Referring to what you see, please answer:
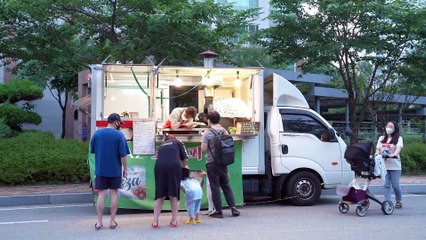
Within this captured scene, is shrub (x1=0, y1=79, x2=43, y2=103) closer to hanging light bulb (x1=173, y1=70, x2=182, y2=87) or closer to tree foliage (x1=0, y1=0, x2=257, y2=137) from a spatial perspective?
tree foliage (x1=0, y1=0, x2=257, y2=137)

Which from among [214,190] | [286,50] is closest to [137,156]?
[214,190]

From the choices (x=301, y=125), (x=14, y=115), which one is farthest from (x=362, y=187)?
(x=14, y=115)

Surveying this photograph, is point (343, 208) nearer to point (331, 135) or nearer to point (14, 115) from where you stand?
point (331, 135)

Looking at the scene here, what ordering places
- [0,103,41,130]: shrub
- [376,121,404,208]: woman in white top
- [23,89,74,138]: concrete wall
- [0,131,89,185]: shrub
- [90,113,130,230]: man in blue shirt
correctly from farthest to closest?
[23,89,74,138]: concrete wall → [0,103,41,130]: shrub → [0,131,89,185]: shrub → [376,121,404,208]: woman in white top → [90,113,130,230]: man in blue shirt

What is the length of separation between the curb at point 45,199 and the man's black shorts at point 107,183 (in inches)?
148

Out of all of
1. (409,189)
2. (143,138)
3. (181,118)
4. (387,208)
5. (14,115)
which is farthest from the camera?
(14,115)

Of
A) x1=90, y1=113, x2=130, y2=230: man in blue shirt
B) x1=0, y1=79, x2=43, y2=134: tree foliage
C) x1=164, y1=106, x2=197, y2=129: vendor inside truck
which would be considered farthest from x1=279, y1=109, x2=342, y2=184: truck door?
x1=0, y1=79, x2=43, y2=134: tree foliage

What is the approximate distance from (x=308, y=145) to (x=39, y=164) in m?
6.70

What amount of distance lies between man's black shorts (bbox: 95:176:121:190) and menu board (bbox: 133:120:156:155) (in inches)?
56.5

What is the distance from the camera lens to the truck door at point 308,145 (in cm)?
977

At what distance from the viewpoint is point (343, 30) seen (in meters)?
14.5

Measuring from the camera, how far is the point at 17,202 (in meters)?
10.8

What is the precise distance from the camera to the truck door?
32.1 feet

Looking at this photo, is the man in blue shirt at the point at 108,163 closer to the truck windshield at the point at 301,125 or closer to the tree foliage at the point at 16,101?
the truck windshield at the point at 301,125
